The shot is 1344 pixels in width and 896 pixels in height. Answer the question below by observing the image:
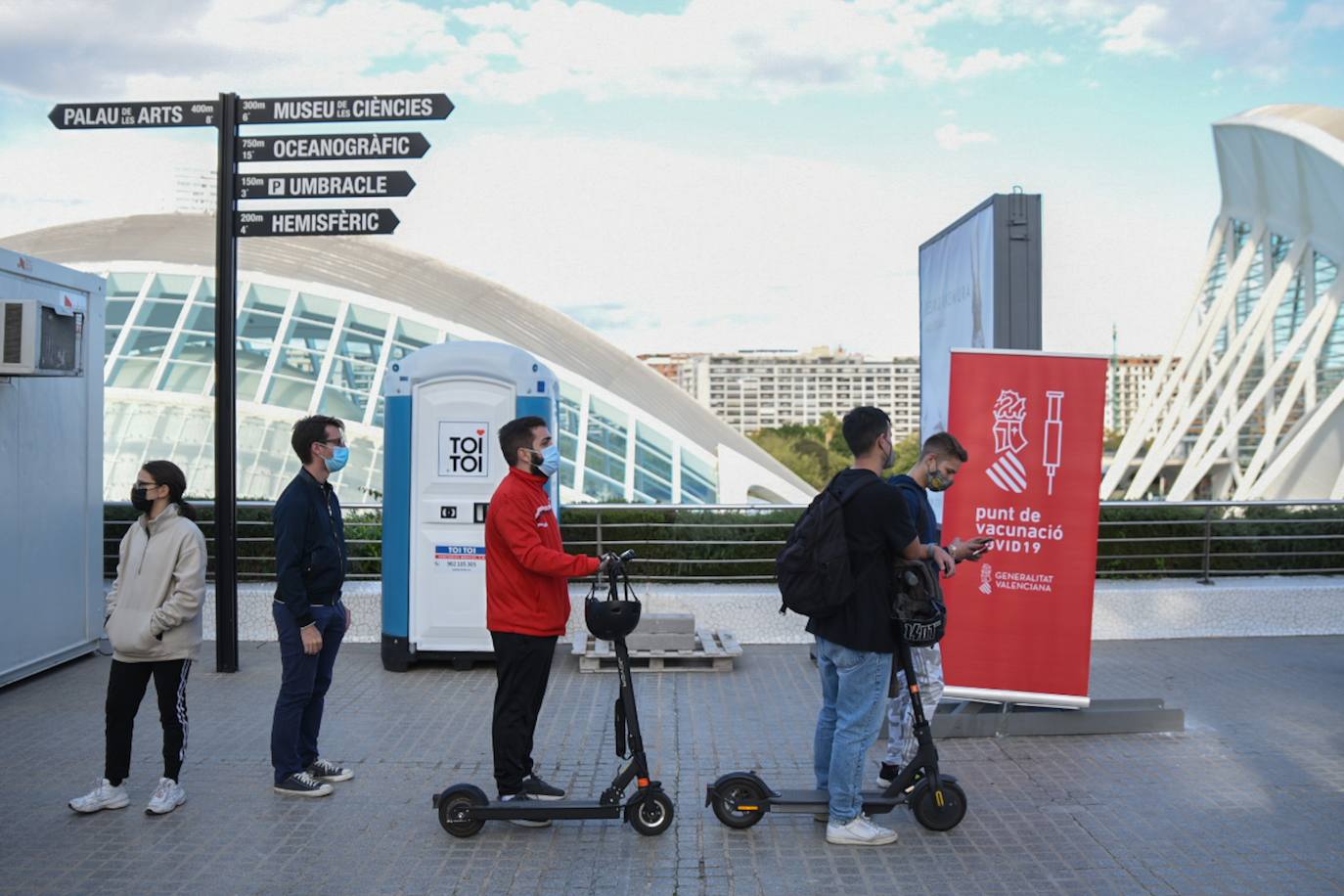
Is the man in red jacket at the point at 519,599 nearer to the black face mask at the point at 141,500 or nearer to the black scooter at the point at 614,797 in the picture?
the black scooter at the point at 614,797

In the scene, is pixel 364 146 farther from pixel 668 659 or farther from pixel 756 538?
pixel 756 538

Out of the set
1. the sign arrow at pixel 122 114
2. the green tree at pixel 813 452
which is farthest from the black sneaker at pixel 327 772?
the green tree at pixel 813 452

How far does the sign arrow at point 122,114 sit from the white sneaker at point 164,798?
5556mm

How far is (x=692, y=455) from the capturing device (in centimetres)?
2483

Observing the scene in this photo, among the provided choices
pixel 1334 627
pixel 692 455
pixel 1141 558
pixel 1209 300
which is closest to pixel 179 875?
pixel 1141 558

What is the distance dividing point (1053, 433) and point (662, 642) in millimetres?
3620

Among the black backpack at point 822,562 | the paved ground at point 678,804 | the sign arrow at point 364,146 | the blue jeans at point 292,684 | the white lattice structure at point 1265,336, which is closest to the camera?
the paved ground at point 678,804

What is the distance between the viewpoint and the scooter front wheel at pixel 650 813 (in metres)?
5.45

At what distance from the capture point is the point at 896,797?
5.60m

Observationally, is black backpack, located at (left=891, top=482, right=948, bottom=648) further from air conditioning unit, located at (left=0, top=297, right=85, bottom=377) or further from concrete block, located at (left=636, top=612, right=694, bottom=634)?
air conditioning unit, located at (left=0, top=297, right=85, bottom=377)

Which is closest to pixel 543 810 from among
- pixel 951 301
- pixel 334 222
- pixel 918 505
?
pixel 918 505

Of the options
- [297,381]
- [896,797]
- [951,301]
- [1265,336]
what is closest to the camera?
[896,797]

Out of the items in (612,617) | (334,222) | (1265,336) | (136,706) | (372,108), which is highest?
(1265,336)

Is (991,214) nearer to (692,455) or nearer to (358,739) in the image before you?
(358,739)
